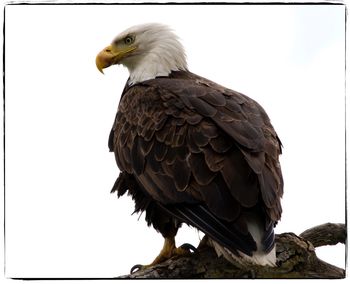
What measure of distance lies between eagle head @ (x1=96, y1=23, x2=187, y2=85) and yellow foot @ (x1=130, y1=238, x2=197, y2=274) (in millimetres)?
1345

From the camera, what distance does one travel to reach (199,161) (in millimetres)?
5184

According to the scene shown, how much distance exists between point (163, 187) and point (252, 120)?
797 millimetres

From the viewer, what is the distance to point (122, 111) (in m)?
5.94

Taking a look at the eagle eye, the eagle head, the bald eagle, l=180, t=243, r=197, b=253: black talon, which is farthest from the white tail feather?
the eagle eye

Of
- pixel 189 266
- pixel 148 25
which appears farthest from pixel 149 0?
pixel 189 266

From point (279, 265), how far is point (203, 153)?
2.80 feet

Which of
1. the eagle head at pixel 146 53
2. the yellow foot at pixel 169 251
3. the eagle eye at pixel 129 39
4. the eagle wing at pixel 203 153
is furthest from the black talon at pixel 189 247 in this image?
the eagle eye at pixel 129 39

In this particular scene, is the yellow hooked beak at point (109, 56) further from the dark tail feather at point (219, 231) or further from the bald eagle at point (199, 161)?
the dark tail feather at point (219, 231)

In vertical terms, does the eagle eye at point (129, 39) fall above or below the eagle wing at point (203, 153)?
above

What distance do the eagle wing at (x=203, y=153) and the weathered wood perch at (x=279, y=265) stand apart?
323mm

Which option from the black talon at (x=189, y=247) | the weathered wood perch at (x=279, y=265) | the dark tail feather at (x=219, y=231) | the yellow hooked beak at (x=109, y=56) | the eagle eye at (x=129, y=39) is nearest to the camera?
the dark tail feather at (x=219, y=231)

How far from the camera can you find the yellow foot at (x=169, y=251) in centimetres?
561

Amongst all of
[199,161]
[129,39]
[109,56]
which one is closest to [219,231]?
[199,161]

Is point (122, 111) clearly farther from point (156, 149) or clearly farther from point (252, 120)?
point (252, 120)
